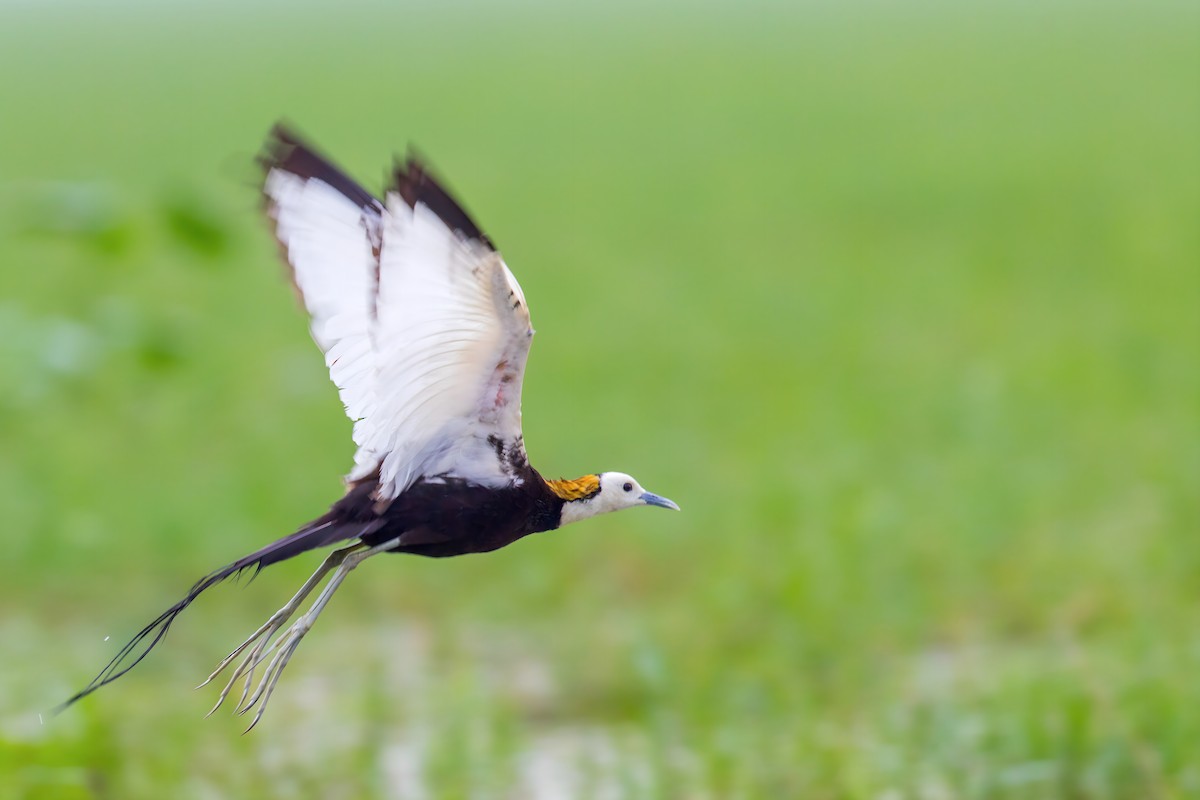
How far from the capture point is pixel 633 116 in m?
23.3

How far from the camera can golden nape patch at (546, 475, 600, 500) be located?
1902mm

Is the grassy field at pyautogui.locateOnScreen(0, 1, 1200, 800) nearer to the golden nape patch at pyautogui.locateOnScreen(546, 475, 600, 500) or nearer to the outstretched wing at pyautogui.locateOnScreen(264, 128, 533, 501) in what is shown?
the outstretched wing at pyautogui.locateOnScreen(264, 128, 533, 501)

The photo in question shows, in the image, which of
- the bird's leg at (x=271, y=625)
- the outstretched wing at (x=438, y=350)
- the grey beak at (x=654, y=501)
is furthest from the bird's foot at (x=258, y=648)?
the grey beak at (x=654, y=501)

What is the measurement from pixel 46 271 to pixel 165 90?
1435cm

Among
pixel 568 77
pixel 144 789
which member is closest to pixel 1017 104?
pixel 568 77

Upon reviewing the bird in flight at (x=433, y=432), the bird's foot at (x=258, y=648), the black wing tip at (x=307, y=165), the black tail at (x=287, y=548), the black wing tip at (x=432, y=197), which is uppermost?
the black wing tip at (x=307, y=165)

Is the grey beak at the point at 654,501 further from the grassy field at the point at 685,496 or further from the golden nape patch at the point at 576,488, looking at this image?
the grassy field at the point at 685,496

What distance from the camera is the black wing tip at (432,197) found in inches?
69.2

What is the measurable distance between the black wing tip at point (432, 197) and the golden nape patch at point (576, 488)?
0.29 metres

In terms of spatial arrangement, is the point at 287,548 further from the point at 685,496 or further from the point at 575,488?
the point at 685,496

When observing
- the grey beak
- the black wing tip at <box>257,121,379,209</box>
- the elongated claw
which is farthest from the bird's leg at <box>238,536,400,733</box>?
the black wing tip at <box>257,121,379,209</box>

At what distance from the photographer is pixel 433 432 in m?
1.85

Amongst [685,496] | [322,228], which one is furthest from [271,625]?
[685,496]

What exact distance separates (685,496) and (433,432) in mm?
5920
